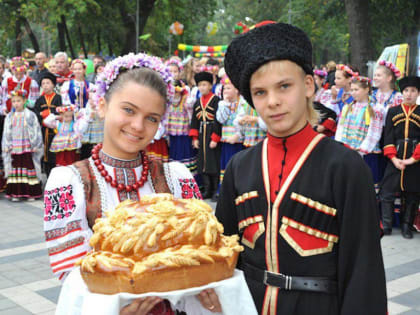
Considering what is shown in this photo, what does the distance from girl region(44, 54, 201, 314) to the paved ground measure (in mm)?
A: 2735

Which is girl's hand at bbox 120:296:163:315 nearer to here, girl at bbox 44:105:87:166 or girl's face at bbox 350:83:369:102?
girl's face at bbox 350:83:369:102

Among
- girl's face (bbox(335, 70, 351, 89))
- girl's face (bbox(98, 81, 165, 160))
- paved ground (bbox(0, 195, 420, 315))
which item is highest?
girl's face (bbox(335, 70, 351, 89))

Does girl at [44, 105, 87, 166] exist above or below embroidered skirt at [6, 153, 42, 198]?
above

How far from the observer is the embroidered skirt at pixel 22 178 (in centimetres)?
948

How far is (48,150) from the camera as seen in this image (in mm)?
10430

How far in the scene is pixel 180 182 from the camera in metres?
2.58

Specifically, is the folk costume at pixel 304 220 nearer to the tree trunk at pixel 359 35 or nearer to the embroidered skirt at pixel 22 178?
the embroidered skirt at pixel 22 178

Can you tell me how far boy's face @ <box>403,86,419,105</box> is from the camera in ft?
23.1

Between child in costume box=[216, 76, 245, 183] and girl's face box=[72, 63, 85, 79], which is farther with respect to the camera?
girl's face box=[72, 63, 85, 79]

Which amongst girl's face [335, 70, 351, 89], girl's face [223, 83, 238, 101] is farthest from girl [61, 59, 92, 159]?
girl's face [335, 70, 351, 89]

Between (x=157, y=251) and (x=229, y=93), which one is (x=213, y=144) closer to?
(x=229, y=93)

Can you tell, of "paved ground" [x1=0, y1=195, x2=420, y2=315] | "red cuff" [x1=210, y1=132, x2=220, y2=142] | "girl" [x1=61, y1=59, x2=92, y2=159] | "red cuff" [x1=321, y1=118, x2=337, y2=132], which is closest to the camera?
"paved ground" [x1=0, y1=195, x2=420, y2=315]

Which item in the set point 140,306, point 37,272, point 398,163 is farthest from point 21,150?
point 140,306

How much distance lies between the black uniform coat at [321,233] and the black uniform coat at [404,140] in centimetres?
512
